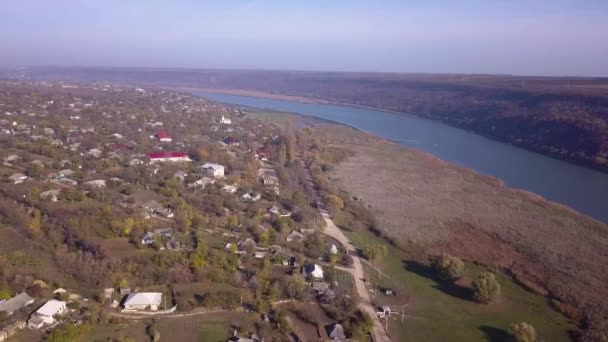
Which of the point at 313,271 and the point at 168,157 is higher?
the point at 168,157

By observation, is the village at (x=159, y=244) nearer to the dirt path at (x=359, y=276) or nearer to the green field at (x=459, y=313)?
the dirt path at (x=359, y=276)

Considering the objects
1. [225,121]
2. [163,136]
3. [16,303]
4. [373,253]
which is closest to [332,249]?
[373,253]

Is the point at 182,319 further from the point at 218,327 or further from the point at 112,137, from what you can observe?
the point at 112,137

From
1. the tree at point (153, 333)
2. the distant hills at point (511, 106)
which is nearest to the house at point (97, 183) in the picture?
the tree at point (153, 333)

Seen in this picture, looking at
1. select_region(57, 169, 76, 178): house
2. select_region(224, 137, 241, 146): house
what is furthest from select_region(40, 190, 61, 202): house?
select_region(224, 137, 241, 146): house

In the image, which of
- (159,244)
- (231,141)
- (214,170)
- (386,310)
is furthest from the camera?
(231,141)

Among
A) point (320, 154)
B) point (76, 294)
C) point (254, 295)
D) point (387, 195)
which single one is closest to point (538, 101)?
point (320, 154)

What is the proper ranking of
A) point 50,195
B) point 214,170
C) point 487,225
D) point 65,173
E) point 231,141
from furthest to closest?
1. point 231,141
2. point 214,170
3. point 65,173
4. point 487,225
5. point 50,195

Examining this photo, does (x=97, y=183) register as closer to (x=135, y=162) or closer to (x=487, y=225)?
(x=135, y=162)
